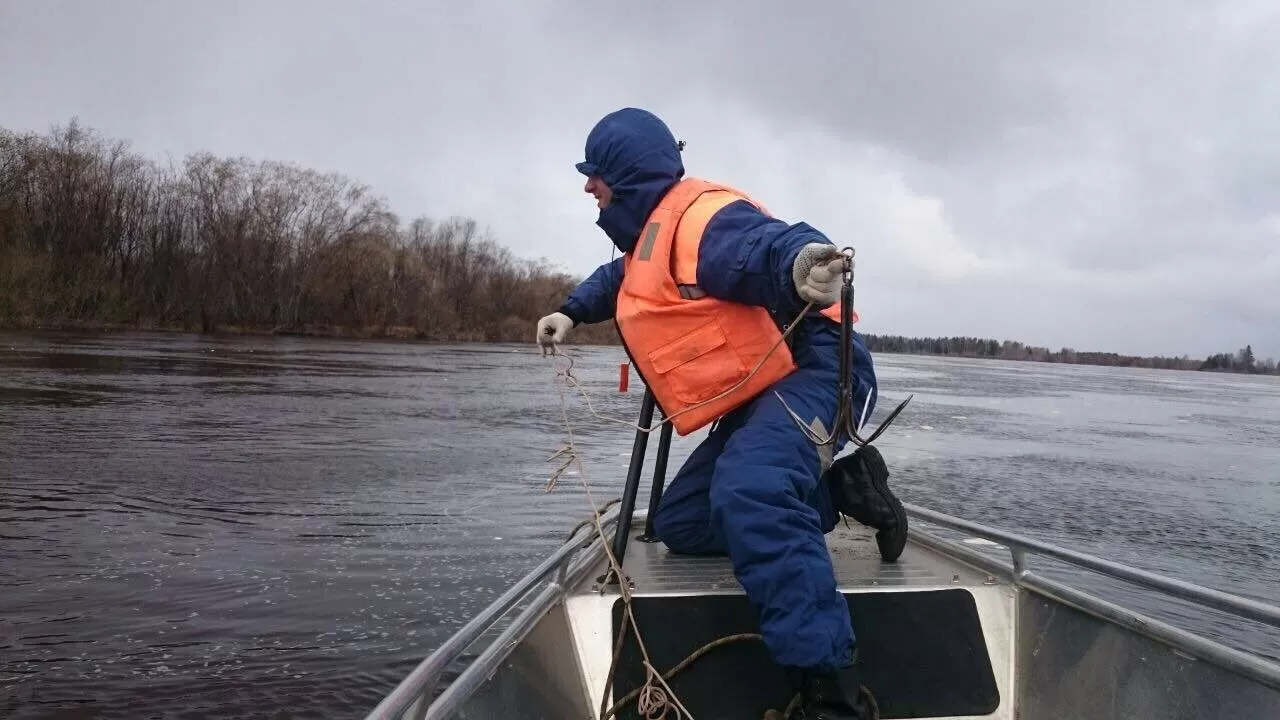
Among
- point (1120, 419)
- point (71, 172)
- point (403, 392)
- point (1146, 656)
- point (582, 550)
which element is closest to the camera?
point (1146, 656)

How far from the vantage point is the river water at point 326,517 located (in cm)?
425

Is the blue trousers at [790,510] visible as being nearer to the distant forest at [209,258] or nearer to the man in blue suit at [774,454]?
the man in blue suit at [774,454]

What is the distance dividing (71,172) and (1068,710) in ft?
223

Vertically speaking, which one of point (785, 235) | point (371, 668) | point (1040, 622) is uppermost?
point (785, 235)

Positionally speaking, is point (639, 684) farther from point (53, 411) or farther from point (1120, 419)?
point (1120, 419)

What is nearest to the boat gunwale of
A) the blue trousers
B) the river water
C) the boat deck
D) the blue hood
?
the boat deck

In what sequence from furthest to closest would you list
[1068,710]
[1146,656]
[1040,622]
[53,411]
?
[53,411] < [1040,622] < [1068,710] < [1146,656]

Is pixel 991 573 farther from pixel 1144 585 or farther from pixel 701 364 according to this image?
pixel 701 364

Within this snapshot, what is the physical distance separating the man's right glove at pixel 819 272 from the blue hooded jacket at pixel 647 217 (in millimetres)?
63

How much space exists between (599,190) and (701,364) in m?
0.80

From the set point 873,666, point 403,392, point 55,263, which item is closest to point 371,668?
point 873,666

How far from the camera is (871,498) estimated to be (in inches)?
121

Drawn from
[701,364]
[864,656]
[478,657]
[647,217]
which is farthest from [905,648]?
[647,217]

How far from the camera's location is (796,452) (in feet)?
8.48
